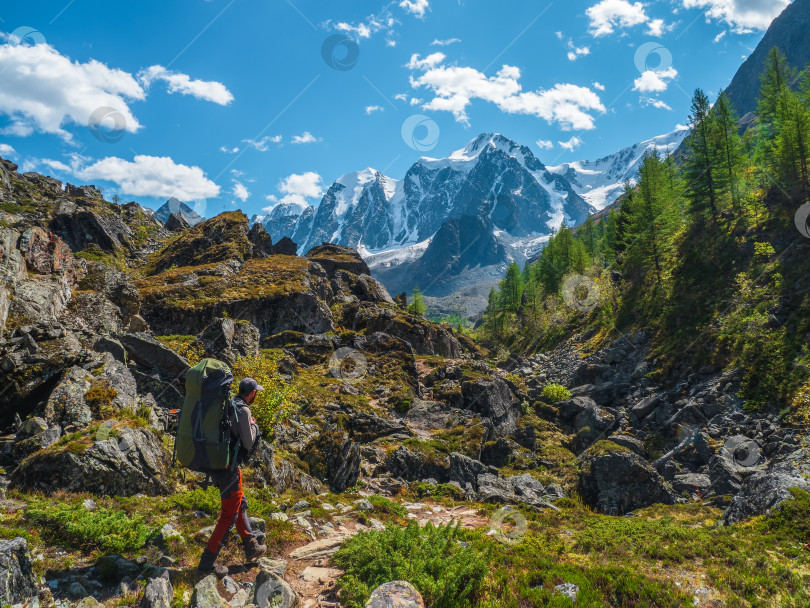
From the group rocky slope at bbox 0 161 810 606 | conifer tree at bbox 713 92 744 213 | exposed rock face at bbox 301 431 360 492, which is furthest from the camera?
conifer tree at bbox 713 92 744 213

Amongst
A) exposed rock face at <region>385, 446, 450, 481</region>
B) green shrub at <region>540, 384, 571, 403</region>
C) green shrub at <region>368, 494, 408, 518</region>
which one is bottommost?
green shrub at <region>540, 384, 571, 403</region>

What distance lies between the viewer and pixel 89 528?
6273mm

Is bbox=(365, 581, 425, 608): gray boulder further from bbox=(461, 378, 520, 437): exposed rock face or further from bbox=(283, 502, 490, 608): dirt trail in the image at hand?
bbox=(461, 378, 520, 437): exposed rock face

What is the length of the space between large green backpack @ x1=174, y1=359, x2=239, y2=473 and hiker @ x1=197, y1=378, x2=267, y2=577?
0.63 feet

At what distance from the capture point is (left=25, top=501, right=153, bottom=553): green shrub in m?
6.21

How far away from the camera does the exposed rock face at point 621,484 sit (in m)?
16.1

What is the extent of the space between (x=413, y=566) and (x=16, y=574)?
16.6 feet

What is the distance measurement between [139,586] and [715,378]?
29961 mm

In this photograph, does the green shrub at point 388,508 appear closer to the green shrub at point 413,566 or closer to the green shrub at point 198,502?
the green shrub at point 413,566

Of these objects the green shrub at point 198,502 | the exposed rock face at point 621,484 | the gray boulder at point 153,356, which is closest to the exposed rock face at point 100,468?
the green shrub at point 198,502

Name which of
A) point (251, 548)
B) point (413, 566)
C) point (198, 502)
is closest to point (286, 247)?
point (198, 502)

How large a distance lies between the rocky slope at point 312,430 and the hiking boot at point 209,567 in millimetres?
276

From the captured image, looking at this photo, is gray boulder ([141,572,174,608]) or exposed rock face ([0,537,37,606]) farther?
gray boulder ([141,572,174,608])

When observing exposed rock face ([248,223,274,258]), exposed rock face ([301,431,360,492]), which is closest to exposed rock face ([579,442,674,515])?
exposed rock face ([301,431,360,492])
